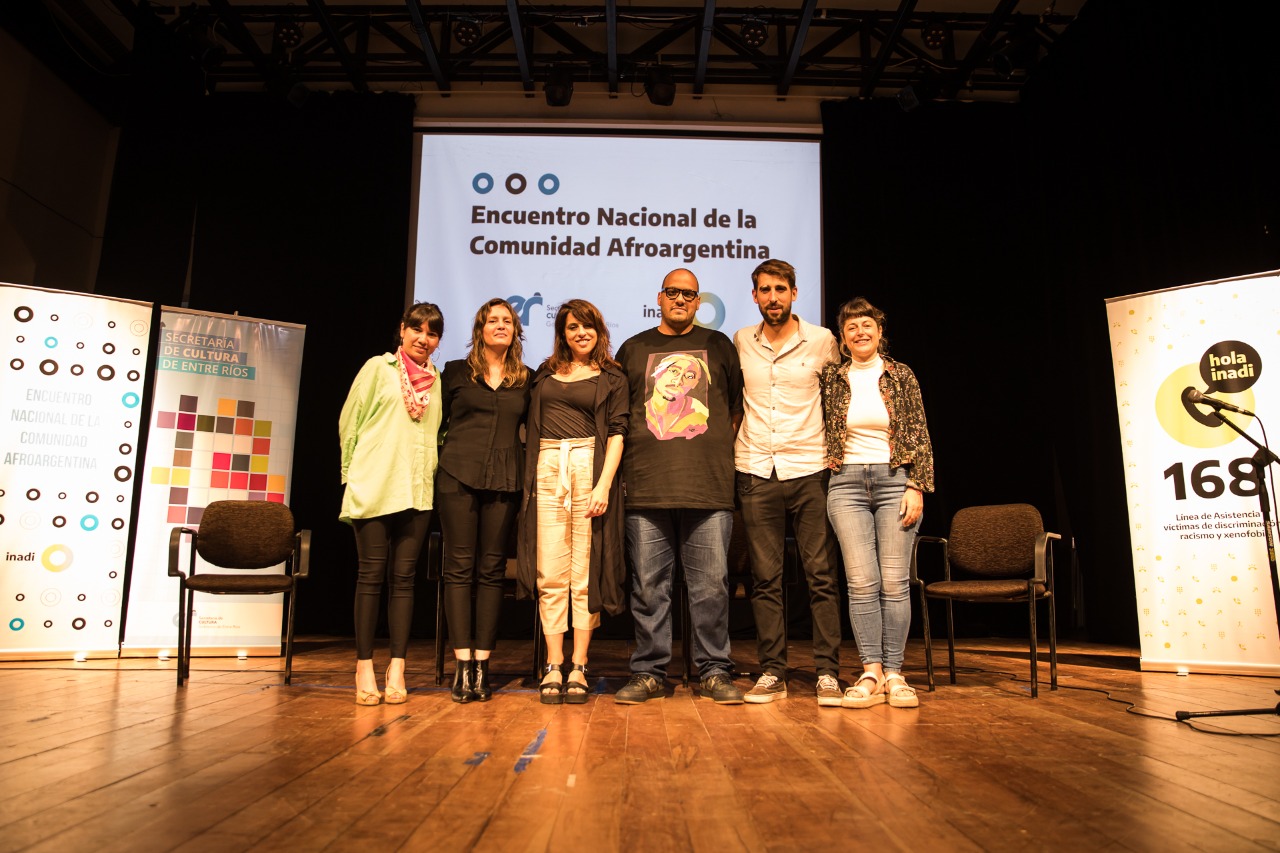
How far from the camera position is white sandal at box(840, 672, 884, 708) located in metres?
2.81

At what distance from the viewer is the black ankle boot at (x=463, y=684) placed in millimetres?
2936

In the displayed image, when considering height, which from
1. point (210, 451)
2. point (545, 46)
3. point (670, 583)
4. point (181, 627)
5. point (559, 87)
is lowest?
point (181, 627)

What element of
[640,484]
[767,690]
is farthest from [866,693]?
[640,484]

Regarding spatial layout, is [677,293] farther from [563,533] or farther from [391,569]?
[391,569]

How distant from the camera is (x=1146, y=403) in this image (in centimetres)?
405

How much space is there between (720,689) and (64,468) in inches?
132

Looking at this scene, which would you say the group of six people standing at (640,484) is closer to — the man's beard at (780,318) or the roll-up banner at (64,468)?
the man's beard at (780,318)

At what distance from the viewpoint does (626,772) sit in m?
1.91

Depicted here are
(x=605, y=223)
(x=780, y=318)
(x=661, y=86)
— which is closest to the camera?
(x=780, y=318)

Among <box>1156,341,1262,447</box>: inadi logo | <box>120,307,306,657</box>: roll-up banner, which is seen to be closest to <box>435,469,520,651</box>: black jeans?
<box>120,307,306,657</box>: roll-up banner

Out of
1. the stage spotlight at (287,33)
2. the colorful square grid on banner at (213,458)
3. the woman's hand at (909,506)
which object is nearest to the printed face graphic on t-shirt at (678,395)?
the woman's hand at (909,506)

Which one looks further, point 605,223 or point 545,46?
point 545,46

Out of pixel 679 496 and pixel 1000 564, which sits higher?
pixel 679 496

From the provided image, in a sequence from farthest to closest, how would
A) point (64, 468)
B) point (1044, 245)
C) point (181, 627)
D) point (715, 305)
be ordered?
point (1044, 245) → point (715, 305) → point (64, 468) → point (181, 627)
